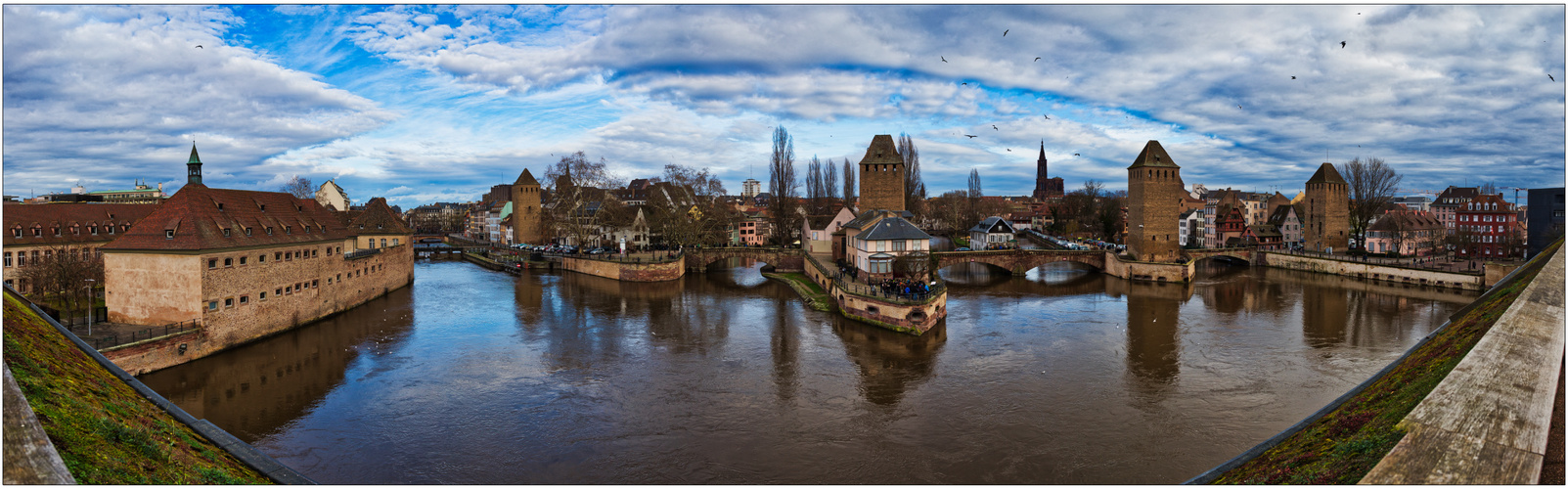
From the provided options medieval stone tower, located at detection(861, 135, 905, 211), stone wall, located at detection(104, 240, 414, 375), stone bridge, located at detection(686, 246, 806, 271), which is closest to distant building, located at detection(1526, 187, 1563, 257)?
medieval stone tower, located at detection(861, 135, 905, 211)

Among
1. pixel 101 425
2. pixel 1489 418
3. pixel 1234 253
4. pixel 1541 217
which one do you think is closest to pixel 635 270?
pixel 101 425

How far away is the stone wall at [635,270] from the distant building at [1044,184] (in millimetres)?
100133

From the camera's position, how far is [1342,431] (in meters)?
8.80

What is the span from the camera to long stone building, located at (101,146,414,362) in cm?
1967

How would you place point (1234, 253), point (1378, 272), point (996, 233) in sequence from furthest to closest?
1. point (996, 233)
2. point (1234, 253)
3. point (1378, 272)

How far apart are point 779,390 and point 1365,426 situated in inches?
462

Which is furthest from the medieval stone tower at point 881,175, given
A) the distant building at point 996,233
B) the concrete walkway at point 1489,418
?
the concrete walkway at point 1489,418

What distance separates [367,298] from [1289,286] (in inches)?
1945

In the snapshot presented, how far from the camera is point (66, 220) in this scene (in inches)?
1054

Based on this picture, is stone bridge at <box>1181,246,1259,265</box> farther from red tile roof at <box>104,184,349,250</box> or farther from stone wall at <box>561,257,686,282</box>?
red tile roof at <box>104,184,349,250</box>

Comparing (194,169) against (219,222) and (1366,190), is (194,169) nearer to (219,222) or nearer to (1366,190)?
(219,222)

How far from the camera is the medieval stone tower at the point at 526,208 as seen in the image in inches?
2496

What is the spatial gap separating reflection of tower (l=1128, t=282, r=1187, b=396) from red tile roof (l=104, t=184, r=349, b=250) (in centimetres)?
2701

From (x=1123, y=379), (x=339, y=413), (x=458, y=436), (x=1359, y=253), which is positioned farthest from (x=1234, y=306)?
(x=339, y=413)
